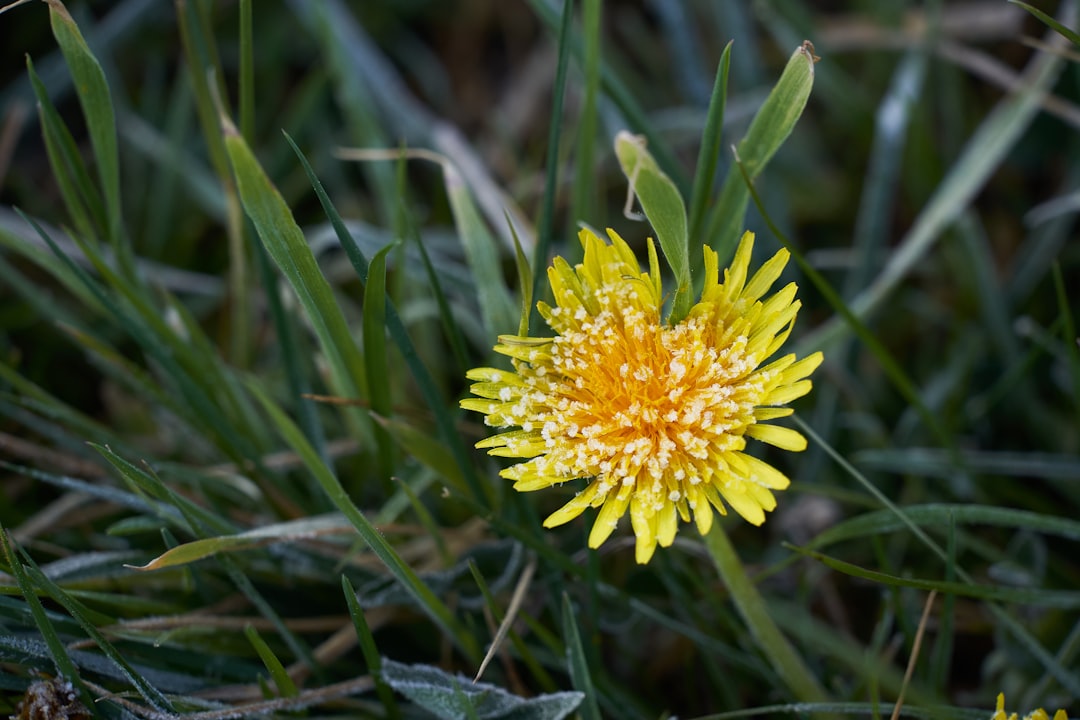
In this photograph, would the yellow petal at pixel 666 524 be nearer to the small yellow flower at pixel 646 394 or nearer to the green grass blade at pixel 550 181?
the small yellow flower at pixel 646 394

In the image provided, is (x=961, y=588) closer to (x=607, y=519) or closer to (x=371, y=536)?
(x=607, y=519)

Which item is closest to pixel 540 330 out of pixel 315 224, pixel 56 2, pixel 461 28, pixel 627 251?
pixel 627 251

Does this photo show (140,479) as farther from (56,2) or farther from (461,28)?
(461,28)

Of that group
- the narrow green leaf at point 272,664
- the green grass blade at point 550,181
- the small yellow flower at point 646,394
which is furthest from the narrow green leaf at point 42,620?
the green grass blade at point 550,181

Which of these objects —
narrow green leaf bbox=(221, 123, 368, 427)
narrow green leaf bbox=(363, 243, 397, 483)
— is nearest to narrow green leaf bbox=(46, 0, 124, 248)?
narrow green leaf bbox=(221, 123, 368, 427)

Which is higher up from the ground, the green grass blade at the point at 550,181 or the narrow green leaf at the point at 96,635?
the green grass blade at the point at 550,181

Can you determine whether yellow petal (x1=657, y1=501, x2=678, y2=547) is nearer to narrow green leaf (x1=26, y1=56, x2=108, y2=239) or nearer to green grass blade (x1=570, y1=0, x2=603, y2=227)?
green grass blade (x1=570, y1=0, x2=603, y2=227)
